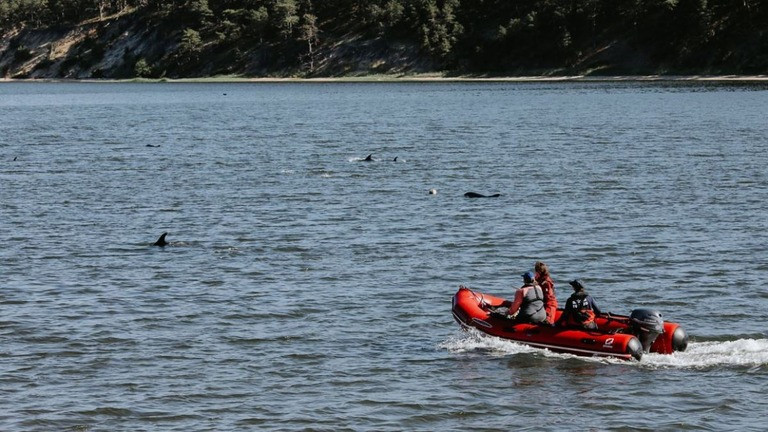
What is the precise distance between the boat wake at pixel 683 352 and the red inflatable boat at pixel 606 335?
0.15m

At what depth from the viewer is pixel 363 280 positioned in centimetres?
3109

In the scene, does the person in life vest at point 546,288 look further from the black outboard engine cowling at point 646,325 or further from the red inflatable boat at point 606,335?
the black outboard engine cowling at point 646,325

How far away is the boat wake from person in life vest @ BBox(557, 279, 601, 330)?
705 millimetres

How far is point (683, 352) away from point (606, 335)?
1.81 m

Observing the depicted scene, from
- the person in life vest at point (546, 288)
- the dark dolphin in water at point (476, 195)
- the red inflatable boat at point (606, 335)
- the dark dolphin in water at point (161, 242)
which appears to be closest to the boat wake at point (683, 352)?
the red inflatable boat at point (606, 335)

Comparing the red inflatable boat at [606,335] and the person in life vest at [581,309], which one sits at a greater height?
the person in life vest at [581,309]

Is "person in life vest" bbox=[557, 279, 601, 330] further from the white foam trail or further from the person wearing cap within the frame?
the white foam trail

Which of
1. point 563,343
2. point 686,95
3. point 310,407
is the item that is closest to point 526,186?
point 563,343

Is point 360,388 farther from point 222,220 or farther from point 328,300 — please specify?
point 222,220

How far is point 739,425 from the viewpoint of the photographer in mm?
19609

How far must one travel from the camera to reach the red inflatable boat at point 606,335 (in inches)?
914

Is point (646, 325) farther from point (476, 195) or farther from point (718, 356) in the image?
point (476, 195)

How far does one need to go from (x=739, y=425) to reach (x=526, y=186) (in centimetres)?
3159

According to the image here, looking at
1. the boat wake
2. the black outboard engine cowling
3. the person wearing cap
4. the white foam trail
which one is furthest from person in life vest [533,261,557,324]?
the white foam trail
